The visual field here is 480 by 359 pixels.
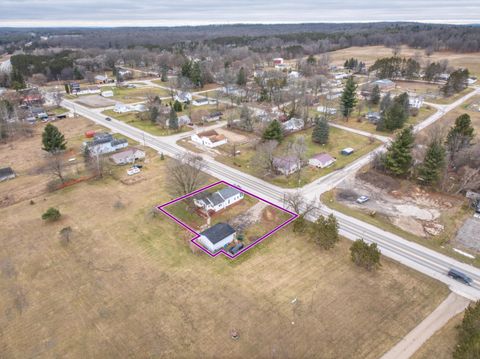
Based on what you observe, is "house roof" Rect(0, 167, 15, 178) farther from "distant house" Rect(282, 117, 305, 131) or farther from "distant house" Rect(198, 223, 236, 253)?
"distant house" Rect(282, 117, 305, 131)

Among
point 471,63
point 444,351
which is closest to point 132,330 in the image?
point 444,351

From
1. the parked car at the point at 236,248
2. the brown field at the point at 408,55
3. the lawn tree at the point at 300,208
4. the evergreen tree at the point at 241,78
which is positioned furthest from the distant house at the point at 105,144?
the brown field at the point at 408,55

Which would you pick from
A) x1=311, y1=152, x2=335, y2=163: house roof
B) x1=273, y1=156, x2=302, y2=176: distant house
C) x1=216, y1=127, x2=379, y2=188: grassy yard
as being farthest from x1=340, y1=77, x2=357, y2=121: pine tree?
x1=273, y1=156, x2=302, y2=176: distant house

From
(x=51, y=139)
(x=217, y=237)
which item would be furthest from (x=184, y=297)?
(x=51, y=139)

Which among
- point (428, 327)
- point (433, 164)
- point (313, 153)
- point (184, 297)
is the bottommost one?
point (184, 297)

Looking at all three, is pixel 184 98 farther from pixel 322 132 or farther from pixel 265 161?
pixel 265 161

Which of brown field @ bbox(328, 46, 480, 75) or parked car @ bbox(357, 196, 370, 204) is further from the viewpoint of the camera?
brown field @ bbox(328, 46, 480, 75)

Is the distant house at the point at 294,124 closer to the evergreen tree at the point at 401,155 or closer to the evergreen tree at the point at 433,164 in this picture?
the evergreen tree at the point at 401,155
